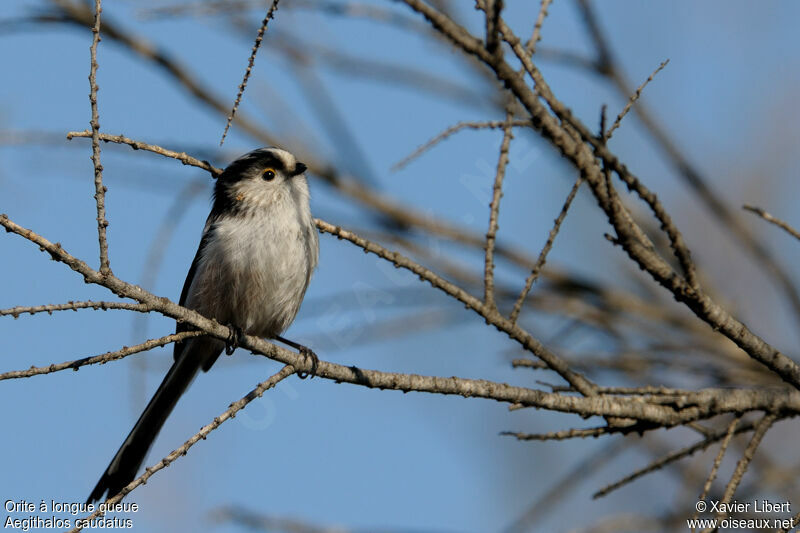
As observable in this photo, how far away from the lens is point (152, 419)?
4086 millimetres

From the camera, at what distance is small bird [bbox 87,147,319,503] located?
3.96m

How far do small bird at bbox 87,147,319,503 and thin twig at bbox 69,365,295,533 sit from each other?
1348mm

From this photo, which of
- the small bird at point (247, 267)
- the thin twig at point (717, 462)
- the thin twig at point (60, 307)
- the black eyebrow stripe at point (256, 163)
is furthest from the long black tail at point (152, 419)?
the thin twig at point (717, 462)

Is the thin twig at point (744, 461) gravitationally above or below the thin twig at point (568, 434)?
below

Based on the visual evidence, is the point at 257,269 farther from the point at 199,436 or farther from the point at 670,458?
the point at 670,458

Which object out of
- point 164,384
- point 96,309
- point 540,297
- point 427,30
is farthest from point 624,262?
point 96,309

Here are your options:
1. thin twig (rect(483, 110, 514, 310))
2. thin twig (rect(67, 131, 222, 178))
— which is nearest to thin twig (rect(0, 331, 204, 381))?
thin twig (rect(67, 131, 222, 178))

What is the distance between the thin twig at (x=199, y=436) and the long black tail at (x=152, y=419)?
54.8 inches

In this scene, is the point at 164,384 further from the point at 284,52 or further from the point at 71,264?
the point at 71,264

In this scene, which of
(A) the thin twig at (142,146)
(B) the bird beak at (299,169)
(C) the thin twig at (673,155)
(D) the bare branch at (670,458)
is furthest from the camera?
(B) the bird beak at (299,169)

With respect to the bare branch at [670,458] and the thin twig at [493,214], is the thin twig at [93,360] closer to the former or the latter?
the thin twig at [493,214]

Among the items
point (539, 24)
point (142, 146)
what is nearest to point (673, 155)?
point (539, 24)

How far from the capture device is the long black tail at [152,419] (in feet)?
11.8

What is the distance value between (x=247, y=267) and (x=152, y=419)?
869 mm
